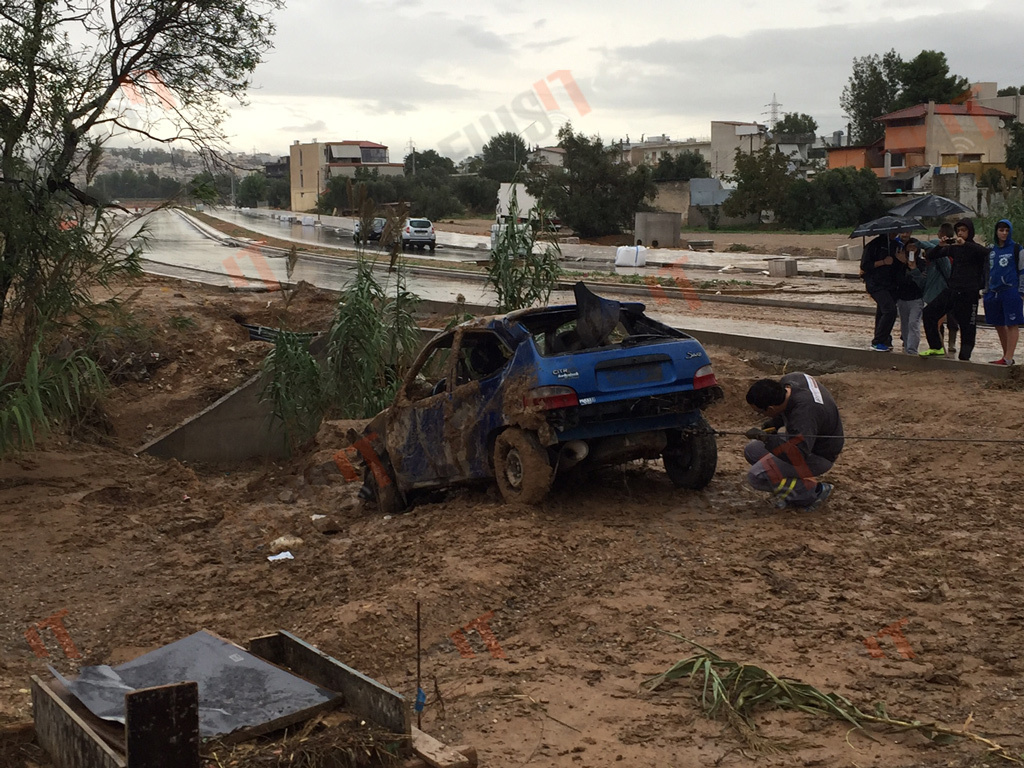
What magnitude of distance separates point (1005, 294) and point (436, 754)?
10376 mm

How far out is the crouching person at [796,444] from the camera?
737cm

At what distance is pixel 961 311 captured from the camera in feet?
41.0

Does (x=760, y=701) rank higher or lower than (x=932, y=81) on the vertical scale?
lower

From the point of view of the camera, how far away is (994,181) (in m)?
24.3

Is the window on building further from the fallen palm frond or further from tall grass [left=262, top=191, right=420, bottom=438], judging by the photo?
the fallen palm frond

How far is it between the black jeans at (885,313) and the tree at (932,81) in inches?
2696

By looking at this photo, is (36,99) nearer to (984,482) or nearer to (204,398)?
(204,398)

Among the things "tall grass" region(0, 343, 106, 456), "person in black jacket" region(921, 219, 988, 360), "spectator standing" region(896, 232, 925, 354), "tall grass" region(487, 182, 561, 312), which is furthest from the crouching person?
"tall grass" region(0, 343, 106, 456)

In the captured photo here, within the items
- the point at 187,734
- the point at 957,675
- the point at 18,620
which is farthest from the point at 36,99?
the point at 957,675

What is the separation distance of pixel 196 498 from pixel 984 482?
24.0 ft

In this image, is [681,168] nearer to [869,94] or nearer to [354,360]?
[869,94]

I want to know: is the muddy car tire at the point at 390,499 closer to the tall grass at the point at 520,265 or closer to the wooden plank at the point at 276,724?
the tall grass at the point at 520,265

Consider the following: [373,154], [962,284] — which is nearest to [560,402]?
[962,284]

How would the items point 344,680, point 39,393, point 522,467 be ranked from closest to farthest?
point 344,680, point 522,467, point 39,393
